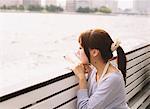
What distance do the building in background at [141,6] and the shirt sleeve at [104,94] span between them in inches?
64.6

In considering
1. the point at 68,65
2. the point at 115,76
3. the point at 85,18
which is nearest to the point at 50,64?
the point at 68,65

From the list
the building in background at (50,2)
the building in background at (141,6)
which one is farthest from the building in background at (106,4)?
the building in background at (50,2)

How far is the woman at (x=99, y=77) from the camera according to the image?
1.62 meters

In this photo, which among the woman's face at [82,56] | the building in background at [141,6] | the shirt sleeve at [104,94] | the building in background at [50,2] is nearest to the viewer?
the shirt sleeve at [104,94]

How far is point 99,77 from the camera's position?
1725 millimetres

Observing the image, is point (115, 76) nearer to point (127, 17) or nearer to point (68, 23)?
point (68, 23)

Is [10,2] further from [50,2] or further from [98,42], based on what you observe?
[98,42]

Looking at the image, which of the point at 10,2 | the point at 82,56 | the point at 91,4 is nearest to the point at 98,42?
the point at 82,56

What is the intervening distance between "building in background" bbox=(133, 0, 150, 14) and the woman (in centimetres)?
154

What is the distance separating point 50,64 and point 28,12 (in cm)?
35

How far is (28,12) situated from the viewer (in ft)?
6.23

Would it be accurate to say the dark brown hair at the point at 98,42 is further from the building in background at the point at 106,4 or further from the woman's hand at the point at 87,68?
the building in background at the point at 106,4

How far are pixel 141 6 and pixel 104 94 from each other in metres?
1.89

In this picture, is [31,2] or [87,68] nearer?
[87,68]
